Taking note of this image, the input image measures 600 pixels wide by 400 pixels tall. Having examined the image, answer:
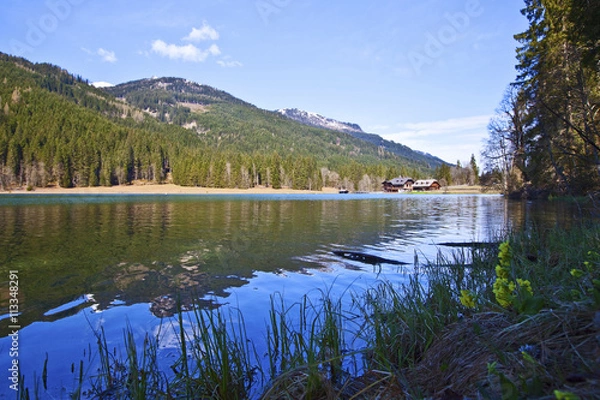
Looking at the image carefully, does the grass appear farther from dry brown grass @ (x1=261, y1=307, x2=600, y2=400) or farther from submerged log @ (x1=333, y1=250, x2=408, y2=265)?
submerged log @ (x1=333, y1=250, x2=408, y2=265)

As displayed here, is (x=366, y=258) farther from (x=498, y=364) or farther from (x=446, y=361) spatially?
(x=498, y=364)

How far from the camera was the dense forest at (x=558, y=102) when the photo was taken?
6.69 m

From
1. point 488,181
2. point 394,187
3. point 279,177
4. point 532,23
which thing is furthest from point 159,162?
point 532,23

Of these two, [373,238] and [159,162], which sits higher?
[159,162]

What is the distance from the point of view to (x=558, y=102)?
14125mm

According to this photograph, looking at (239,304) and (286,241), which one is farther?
(286,241)

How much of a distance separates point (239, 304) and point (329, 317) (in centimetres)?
312

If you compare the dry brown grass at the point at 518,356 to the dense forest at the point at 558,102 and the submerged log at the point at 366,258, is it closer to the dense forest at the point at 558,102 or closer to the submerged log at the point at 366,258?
the dense forest at the point at 558,102

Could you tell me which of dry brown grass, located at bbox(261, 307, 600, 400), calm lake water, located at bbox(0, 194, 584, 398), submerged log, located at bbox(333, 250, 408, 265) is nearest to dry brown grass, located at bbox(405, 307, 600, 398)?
dry brown grass, located at bbox(261, 307, 600, 400)

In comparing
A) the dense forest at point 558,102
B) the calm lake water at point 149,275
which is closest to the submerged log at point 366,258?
the calm lake water at point 149,275

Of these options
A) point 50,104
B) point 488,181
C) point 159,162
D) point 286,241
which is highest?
point 50,104

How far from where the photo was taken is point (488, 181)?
58750 mm

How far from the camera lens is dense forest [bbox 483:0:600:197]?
6688 mm

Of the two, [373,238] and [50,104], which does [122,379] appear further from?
[50,104]
